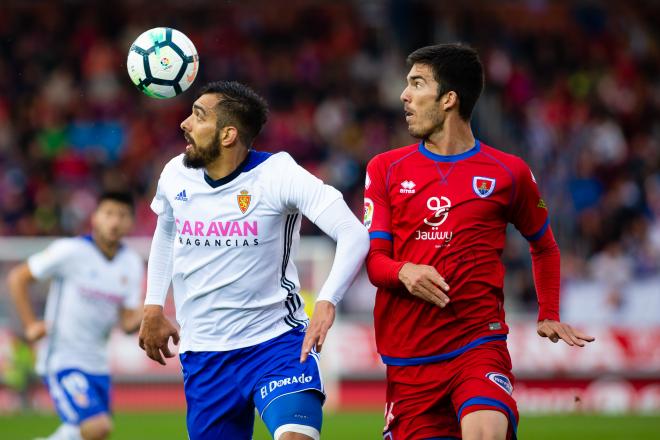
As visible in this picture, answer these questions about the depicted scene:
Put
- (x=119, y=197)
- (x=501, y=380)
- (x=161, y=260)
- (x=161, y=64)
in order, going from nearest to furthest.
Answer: (x=501, y=380), (x=161, y=260), (x=161, y=64), (x=119, y=197)

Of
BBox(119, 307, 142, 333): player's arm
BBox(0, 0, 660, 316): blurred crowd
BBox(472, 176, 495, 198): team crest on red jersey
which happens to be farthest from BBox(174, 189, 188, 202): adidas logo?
BBox(0, 0, 660, 316): blurred crowd

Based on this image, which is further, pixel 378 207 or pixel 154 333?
pixel 154 333

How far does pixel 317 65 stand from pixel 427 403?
16.5m

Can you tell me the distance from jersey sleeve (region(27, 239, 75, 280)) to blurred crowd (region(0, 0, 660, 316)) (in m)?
8.29

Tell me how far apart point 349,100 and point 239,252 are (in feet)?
49.7

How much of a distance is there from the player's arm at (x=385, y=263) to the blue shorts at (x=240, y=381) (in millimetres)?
574

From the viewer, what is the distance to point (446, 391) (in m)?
5.99

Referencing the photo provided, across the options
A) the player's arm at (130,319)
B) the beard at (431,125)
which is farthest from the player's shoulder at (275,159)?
the player's arm at (130,319)

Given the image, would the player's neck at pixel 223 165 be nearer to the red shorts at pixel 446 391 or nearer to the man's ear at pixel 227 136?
the man's ear at pixel 227 136

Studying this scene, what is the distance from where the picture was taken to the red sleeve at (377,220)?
20.1ft

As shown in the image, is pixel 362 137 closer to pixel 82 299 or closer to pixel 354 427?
pixel 354 427

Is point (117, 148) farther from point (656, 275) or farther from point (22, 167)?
point (656, 275)

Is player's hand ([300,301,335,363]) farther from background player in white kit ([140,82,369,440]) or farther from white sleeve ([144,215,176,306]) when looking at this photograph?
white sleeve ([144,215,176,306])

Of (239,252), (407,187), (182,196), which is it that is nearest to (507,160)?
(407,187)
